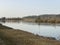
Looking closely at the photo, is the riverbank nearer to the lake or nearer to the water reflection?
the lake

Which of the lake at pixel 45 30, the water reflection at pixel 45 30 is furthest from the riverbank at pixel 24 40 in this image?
the water reflection at pixel 45 30

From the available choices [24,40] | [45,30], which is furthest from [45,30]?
[24,40]

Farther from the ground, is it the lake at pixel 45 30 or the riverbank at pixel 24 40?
the riverbank at pixel 24 40

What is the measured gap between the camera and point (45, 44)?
1470 cm

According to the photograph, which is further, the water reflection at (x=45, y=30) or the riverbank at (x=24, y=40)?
the water reflection at (x=45, y=30)

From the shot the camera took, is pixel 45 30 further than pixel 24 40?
Yes

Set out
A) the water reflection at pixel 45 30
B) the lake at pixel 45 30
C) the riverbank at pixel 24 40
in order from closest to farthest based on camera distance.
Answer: the riverbank at pixel 24 40, the lake at pixel 45 30, the water reflection at pixel 45 30

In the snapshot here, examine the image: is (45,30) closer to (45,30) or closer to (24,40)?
(45,30)

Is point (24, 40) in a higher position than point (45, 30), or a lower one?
higher

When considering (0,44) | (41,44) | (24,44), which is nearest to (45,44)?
(41,44)

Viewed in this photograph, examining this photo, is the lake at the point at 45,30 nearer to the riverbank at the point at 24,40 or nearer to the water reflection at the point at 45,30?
the water reflection at the point at 45,30

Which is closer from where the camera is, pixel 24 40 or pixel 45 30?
pixel 24 40

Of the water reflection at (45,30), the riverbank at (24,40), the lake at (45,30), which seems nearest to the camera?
the riverbank at (24,40)

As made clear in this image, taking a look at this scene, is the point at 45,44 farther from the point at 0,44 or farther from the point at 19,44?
the point at 0,44
